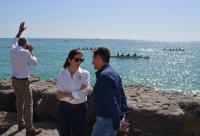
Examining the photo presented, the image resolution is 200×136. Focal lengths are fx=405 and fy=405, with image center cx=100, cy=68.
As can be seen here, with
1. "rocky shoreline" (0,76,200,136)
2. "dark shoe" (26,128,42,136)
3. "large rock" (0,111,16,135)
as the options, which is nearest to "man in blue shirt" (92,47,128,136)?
"rocky shoreline" (0,76,200,136)

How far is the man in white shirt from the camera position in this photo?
7914mm

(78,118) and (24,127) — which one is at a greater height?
(78,118)

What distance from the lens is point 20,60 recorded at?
7887mm

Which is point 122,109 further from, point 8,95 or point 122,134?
point 8,95

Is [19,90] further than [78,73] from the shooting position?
Yes

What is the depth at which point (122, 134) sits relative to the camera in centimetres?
543

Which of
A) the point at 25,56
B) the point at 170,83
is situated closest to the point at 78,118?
the point at 25,56

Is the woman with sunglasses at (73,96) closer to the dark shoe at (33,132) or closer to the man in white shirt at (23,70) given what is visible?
the man in white shirt at (23,70)

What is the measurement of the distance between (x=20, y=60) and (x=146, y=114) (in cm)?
270

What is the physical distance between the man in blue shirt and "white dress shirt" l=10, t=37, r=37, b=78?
2890mm

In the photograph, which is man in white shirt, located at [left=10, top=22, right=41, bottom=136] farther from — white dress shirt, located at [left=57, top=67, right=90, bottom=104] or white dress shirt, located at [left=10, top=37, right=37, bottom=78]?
white dress shirt, located at [left=57, top=67, right=90, bottom=104]

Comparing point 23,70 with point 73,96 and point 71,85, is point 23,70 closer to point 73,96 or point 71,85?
point 71,85

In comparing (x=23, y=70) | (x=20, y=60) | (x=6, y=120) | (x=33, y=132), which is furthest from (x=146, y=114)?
Result: (x=6, y=120)

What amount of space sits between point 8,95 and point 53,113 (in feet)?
5.30
